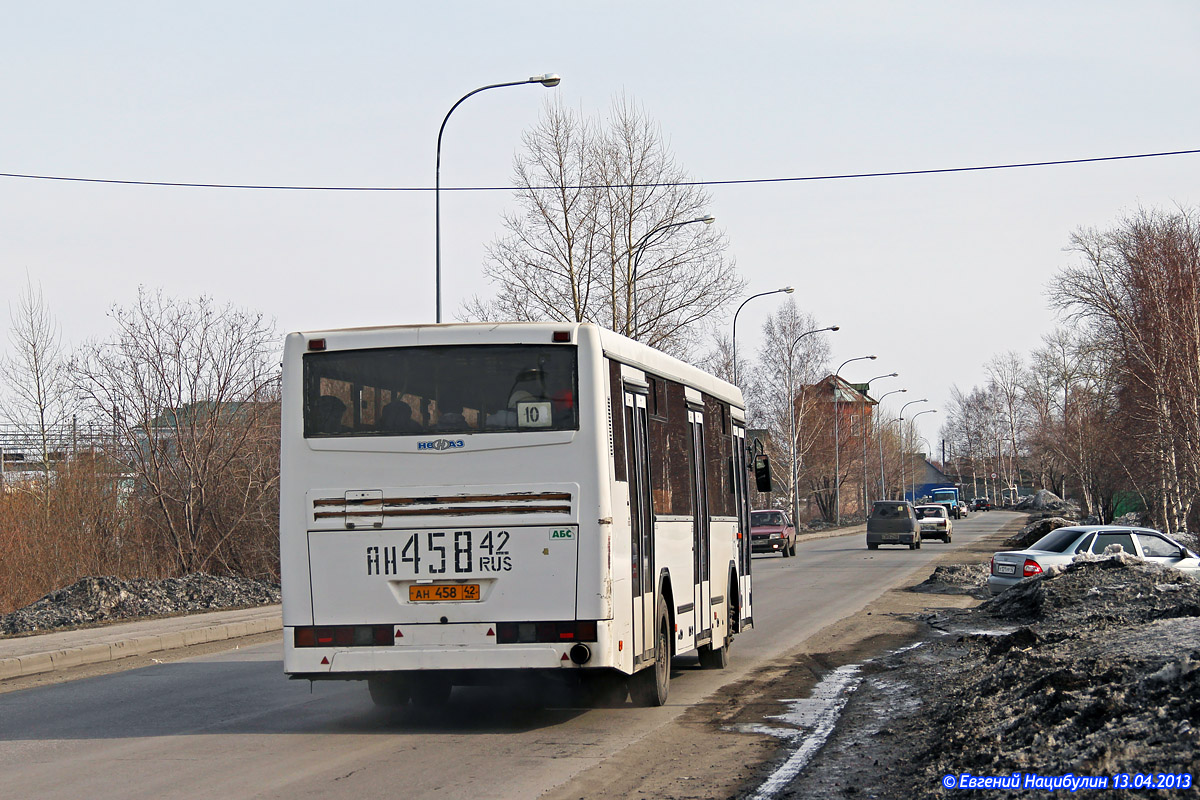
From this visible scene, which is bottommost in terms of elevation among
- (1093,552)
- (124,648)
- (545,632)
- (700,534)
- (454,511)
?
(124,648)

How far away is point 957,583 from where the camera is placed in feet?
87.9

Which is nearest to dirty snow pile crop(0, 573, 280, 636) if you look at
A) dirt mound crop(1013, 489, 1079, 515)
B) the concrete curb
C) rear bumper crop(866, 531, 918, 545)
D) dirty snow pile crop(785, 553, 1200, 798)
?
the concrete curb

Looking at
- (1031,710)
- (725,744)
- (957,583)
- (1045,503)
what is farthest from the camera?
(1045,503)

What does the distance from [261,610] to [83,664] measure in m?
6.79

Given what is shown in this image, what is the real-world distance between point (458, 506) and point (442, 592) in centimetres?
66

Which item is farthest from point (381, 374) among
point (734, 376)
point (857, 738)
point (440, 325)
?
point (734, 376)

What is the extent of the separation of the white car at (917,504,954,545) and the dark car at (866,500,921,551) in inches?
210

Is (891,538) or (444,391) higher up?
(444,391)

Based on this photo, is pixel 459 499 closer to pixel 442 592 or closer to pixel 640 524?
pixel 442 592

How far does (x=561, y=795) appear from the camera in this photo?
23.7ft

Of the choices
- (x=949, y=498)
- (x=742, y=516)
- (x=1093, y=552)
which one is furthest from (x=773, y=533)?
(x=949, y=498)

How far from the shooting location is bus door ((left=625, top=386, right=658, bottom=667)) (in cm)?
997

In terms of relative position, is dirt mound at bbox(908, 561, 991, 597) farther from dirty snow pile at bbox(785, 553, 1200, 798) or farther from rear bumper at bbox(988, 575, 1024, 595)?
dirty snow pile at bbox(785, 553, 1200, 798)

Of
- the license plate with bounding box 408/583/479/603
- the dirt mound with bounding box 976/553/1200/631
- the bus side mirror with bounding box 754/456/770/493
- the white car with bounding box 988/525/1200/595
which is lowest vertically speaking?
the dirt mound with bounding box 976/553/1200/631
